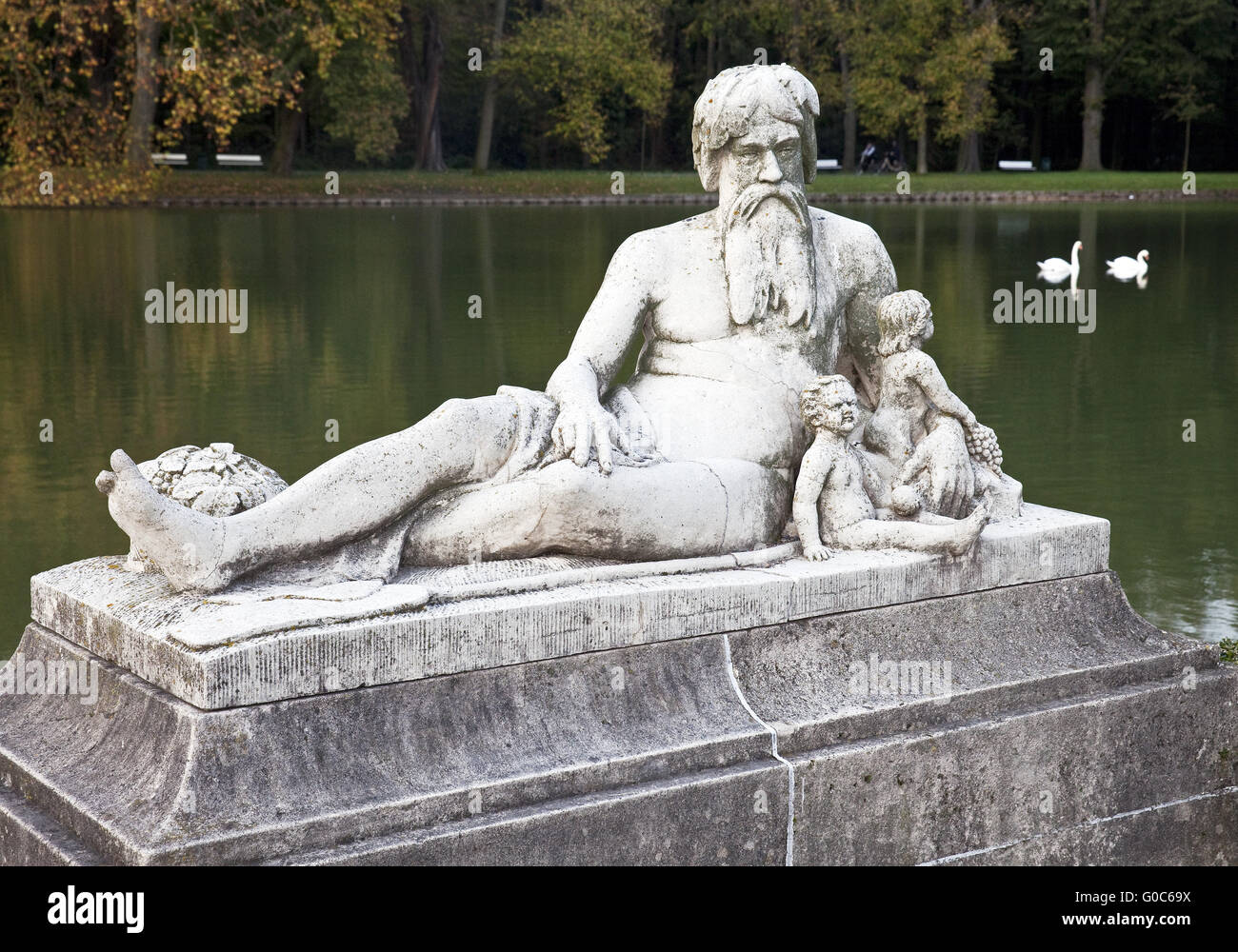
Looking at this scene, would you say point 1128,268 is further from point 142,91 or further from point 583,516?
point 583,516

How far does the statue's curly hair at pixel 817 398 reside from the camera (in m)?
4.22

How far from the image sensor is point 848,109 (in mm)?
44531

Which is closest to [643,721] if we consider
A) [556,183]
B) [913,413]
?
[913,413]

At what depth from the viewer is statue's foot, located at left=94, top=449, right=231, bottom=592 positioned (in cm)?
351

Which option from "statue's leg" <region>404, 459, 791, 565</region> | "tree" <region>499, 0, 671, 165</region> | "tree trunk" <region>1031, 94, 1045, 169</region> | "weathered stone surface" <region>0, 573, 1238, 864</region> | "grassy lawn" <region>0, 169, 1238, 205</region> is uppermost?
"tree" <region>499, 0, 671, 165</region>

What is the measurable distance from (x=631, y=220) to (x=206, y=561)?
91.2 ft

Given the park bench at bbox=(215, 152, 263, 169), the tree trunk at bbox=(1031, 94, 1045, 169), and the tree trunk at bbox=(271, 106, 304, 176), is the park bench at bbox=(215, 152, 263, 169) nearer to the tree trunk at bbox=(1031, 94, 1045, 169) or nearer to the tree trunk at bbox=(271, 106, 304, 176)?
the tree trunk at bbox=(271, 106, 304, 176)

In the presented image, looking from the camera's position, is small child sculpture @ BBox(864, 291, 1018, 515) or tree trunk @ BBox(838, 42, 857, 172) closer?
small child sculpture @ BBox(864, 291, 1018, 515)

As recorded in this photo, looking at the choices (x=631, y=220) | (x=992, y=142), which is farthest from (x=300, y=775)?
(x=992, y=142)

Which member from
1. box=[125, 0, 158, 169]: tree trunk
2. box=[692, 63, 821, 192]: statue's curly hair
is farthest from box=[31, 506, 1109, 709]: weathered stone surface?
box=[125, 0, 158, 169]: tree trunk

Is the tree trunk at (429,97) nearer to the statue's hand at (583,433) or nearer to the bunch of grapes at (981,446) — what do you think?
the bunch of grapes at (981,446)

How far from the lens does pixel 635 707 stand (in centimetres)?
382

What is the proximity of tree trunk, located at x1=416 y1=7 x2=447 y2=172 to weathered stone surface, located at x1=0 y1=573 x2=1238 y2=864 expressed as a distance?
38.0 m
